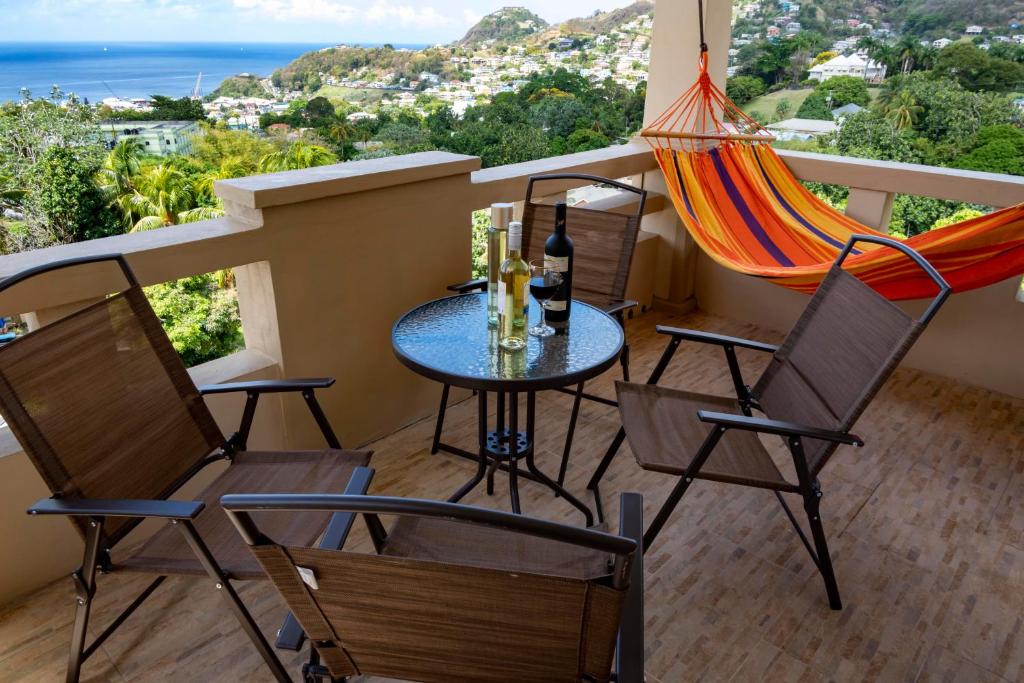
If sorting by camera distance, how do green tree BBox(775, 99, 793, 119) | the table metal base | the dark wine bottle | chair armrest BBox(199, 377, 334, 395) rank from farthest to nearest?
1. green tree BBox(775, 99, 793, 119)
2. the table metal base
3. the dark wine bottle
4. chair armrest BBox(199, 377, 334, 395)

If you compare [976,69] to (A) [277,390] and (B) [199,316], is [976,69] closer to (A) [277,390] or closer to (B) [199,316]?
(A) [277,390]

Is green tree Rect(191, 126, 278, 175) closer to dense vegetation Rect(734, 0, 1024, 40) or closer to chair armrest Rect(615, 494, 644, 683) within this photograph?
dense vegetation Rect(734, 0, 1024, 40)

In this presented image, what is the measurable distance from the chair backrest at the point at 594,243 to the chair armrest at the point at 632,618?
1.48 metres

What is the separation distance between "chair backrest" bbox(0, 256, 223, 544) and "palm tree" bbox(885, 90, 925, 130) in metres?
20.1

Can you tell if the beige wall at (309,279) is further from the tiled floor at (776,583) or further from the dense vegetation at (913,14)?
the dense vegetation at (913,14)

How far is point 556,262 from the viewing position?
2039 mm

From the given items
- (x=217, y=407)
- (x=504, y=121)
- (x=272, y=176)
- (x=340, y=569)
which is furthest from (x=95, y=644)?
(x=504, y=121)

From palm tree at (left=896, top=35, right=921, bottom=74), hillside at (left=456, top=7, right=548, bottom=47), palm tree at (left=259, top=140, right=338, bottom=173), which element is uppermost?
hillside at (left=456, top=7, right=548, bottom=47)

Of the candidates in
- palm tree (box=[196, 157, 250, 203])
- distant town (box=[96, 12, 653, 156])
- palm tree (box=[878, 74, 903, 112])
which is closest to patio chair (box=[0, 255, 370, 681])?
distant town (box=[96, 12, 653, 156])

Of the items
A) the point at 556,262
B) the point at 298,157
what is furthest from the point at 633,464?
the point at 298,157

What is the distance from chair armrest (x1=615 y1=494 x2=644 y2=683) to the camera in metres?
1.08

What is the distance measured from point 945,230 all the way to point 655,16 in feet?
6.22

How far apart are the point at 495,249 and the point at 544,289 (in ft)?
0.62

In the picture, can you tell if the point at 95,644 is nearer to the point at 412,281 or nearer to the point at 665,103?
the point at 412,281
